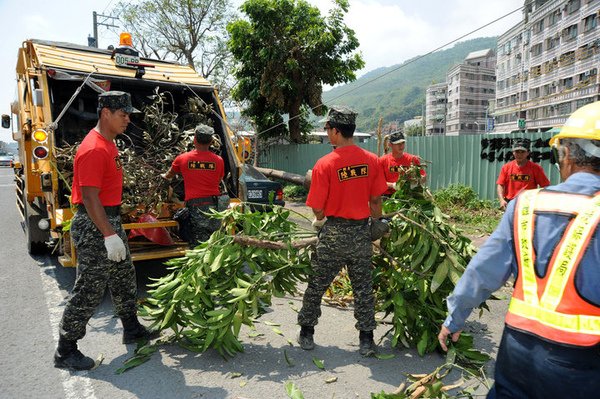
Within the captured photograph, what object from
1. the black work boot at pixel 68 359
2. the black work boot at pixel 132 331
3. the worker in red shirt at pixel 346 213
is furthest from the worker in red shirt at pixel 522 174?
the black work boot at pixel 68 359

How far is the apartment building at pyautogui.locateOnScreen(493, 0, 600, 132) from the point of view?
45219 mm

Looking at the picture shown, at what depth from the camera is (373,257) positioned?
13.5 ft

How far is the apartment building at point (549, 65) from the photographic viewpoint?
4522cm

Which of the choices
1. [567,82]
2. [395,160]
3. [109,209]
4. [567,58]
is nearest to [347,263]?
[109,209]

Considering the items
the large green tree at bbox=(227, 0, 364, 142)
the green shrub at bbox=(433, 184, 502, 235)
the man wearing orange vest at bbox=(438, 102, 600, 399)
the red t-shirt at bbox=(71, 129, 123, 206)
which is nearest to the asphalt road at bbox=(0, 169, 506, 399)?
the red t-shirt at bbox=(71, 129, 123, 206)

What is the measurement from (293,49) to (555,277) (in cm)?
1502

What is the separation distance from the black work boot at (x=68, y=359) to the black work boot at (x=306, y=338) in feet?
5.59

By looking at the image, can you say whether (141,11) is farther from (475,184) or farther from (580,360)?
(580,360)

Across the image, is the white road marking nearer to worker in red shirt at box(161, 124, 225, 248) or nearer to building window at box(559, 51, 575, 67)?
worker in red shirt at box(161, 124, 225, 248)

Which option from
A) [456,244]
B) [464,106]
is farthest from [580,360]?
[464,106]

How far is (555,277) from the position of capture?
160 cm

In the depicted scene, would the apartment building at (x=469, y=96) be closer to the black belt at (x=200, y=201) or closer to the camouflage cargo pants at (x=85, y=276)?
the black belt at (x=200, y=201)

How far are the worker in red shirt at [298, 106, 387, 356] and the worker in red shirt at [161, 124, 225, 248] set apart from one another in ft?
6.31

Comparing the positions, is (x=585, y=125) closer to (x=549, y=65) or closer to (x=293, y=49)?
(x=293, y=49)
